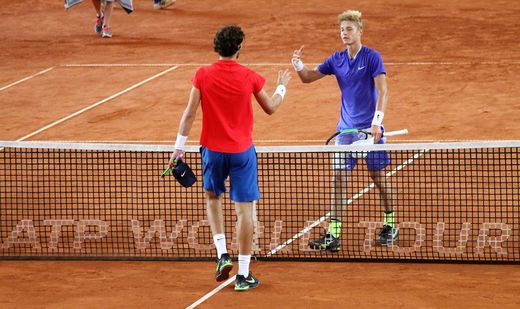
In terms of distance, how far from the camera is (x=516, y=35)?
2077cm

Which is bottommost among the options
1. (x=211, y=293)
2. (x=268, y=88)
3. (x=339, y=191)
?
(x=211, y=293)

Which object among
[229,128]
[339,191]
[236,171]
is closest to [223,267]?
[236,171]

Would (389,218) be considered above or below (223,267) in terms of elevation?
above

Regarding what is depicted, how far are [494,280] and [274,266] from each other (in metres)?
1.85

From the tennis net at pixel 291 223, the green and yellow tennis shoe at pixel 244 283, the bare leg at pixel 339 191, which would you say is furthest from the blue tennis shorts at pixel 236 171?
the bare leg at pixel 339 191

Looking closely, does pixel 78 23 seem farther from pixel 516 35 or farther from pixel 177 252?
pixel 177 252

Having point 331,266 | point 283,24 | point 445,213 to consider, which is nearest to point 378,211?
point 445,213

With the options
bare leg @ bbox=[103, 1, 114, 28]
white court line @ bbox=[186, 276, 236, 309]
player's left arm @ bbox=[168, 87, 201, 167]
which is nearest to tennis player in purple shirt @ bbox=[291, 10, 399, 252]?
white court line @ bbox=[186, 276, 236, 309]

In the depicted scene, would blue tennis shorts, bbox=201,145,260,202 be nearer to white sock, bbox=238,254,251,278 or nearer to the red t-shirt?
the red t-shirt

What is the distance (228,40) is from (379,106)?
1.84 m

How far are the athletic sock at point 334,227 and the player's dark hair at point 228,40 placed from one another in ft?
6.80

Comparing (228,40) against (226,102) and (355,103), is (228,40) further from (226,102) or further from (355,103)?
(355,103)

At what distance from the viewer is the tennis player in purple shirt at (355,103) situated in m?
9.75

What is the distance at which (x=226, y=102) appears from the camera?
8.43 metres
